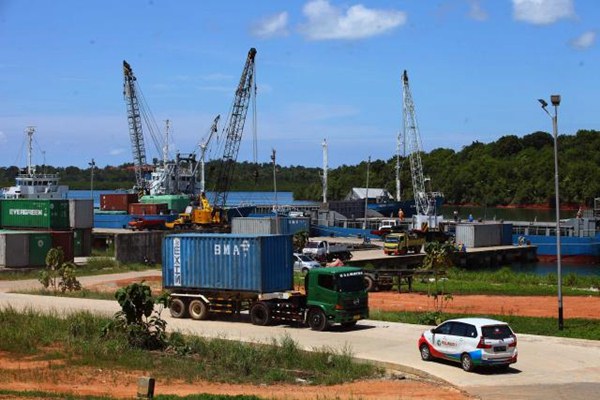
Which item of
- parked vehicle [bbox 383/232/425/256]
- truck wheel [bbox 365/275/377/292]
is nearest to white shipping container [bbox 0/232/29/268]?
truck wheel [bbox 365/275/377/292]

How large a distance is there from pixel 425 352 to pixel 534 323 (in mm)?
9159

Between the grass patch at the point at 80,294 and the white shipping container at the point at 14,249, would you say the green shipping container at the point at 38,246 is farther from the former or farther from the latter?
the grass patch at the point at 80,294

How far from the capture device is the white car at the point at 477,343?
2367cm

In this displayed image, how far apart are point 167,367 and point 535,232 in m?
81.2

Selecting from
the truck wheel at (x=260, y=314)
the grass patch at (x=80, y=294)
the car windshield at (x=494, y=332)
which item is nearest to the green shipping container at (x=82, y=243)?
the grass patch at (x=80, y=294)

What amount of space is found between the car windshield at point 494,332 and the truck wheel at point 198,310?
1350 centimetres

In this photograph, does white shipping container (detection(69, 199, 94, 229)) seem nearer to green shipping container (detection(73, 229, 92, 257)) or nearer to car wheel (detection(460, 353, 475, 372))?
green shipping container (detection(73, 229, 92, 257))

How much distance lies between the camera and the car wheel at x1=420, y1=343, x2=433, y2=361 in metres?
25.5

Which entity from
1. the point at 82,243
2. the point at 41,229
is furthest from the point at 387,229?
the point at 41,229

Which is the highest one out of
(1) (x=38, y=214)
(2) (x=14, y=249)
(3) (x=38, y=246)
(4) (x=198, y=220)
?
(1) (x=38, y=214)

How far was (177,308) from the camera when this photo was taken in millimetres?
34906

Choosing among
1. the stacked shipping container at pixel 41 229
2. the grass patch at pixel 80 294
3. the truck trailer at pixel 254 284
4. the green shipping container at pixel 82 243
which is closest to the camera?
the truck trailer at pixel 254 284

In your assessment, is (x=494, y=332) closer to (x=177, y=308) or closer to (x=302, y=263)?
(x=177, y=308)

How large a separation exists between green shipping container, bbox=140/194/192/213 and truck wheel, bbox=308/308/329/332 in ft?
272
